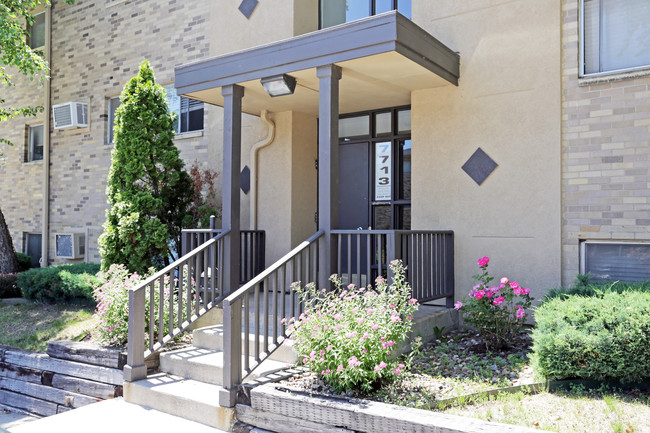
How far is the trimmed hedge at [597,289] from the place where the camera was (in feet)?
15.2

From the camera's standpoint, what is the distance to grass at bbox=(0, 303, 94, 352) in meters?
7.02

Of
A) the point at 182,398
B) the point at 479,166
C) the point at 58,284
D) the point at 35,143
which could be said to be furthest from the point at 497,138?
the point at 35,143

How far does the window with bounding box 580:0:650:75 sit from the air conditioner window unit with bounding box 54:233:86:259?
9095mm

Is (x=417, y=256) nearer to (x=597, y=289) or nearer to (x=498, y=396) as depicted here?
(x=597, y=289)

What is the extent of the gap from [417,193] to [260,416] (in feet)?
11.0

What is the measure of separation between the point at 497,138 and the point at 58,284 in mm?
6758

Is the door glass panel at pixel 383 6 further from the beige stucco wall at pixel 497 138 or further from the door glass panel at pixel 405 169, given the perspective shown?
the door glass panel at pixel 405 169

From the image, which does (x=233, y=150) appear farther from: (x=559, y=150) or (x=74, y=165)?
(x=74, y=165)

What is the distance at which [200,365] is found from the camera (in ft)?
16.8

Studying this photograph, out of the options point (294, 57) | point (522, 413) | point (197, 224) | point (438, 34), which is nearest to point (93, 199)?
point (197, 224)

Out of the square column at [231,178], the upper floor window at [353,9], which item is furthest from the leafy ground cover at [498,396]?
the upper floor window at [353,9]

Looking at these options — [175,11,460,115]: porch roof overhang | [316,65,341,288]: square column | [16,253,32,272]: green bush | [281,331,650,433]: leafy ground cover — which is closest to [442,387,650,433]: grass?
[281,331,650,433]: leafy ground cover

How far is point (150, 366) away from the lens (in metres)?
5.49

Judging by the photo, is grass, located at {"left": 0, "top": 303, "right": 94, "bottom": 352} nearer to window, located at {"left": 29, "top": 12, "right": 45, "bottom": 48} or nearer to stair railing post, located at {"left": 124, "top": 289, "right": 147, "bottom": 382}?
stair railing post, located at {"left": 124, "top": 289, "right": 147, "bottom": 382}
